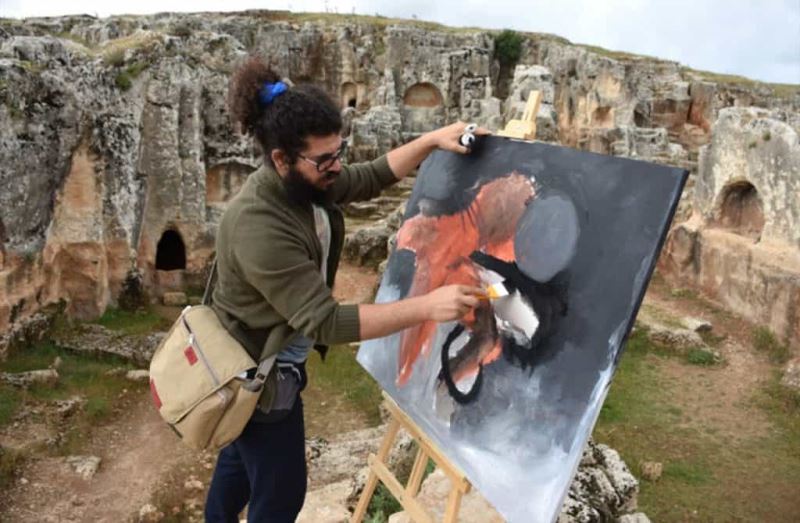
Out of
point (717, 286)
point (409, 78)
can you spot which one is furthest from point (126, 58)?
point (409, 78)

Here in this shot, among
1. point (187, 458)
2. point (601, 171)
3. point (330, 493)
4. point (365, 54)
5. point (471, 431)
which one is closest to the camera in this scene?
point (601, 171)

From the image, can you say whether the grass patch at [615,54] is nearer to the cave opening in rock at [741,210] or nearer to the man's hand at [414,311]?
the cave opening in rock at [741,210]

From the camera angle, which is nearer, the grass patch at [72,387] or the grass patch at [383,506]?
the grass patch at [383,506]

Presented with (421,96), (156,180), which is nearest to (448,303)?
(156,180)

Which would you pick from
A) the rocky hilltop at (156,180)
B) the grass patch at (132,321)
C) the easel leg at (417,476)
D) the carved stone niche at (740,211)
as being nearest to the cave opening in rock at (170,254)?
the rocky hilltop at (156,180)

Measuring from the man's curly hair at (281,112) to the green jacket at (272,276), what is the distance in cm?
16

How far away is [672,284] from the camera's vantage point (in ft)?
41.5

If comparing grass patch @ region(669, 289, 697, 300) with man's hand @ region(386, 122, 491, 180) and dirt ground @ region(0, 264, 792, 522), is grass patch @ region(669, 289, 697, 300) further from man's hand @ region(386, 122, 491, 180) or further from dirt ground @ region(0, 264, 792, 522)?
man's hand @ region(386, 122, 491, 180)

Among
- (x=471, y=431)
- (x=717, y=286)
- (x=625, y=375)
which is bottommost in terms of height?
(x=625, y=375)

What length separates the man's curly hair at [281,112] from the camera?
2910mm

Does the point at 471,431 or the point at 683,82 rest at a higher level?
the point at 683,82

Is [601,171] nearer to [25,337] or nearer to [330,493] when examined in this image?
[330,493]

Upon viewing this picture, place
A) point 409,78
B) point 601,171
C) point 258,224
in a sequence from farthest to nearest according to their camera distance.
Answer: point 409,78 → point 601,171 → point 258,224

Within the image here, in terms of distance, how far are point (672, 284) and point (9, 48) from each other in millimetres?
11148
